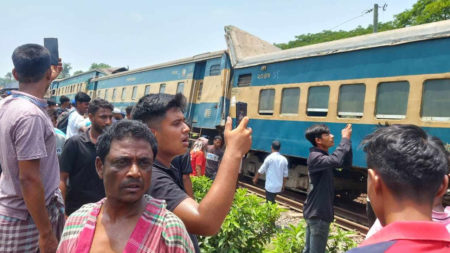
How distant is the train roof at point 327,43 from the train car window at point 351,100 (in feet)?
2.60

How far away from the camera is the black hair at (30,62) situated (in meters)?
2.18

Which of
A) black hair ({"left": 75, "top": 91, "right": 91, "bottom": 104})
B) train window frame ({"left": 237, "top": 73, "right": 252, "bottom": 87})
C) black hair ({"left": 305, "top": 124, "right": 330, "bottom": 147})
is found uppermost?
train window frame ({"left": 237, "top": 73, "right": 252, "bottom": 87})

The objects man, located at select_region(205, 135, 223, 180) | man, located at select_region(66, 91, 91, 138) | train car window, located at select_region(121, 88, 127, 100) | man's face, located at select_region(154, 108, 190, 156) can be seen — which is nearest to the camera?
man's face, located at select_region(154, 108, 190, 156)

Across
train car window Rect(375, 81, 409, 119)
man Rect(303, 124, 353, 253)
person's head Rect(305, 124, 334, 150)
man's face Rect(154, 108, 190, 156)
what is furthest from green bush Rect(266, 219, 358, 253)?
train car window Rect(375, 81, 409, 119)

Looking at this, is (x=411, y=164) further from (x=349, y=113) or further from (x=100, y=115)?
(x=349, y=113)

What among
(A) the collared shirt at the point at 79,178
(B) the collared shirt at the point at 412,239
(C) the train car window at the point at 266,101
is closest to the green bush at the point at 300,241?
(A) the collared shirt at the point at 79,178

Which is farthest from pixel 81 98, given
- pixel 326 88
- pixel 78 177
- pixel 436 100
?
pixel 436 100

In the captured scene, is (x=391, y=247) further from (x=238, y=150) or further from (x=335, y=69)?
(x=335, y=69)

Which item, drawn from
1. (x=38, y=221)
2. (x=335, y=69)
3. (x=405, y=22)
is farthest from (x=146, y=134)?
(x=405, y=22)

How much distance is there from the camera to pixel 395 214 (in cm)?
122

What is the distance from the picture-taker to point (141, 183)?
1.50 m

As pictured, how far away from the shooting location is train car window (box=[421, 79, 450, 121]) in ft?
18.2

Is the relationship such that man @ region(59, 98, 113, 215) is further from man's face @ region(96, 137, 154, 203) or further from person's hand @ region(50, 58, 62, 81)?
man's face @ region(96, 137, 154, 203)

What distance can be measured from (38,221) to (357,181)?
750 cm
